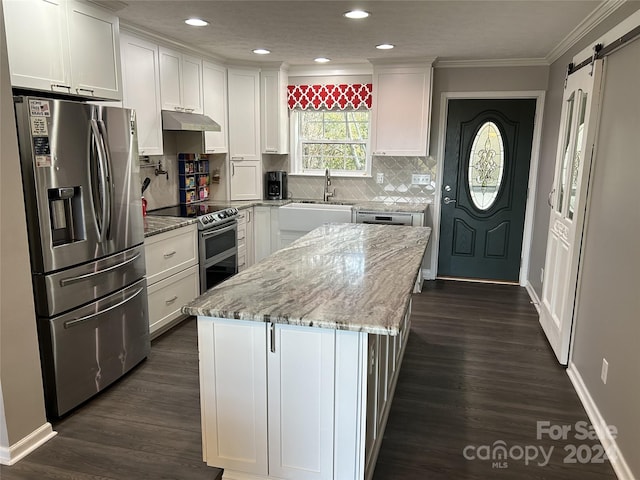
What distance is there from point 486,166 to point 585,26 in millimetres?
1984

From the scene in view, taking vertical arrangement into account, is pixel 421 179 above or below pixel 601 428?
above

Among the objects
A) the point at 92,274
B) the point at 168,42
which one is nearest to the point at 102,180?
the point at 92,274

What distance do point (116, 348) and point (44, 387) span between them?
48 centimetres

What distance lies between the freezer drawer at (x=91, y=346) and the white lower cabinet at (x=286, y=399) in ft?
3.38

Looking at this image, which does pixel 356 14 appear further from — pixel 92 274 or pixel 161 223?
pixel 92 274

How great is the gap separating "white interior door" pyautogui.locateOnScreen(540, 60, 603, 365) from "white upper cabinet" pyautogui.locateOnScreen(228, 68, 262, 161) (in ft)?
10.3

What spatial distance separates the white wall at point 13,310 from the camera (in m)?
2.18

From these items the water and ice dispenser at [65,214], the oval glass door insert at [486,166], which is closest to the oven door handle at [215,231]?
the water and ice dispenser at [65,214]

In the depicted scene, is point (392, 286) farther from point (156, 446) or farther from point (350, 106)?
point (350, 106)

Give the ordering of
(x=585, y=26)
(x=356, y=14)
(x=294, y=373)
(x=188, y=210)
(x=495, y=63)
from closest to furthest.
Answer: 1. (x=294, y=373)
2. (x=356, y=14)
3. (x=585, y=26)
4. (x=188, y=210)
5. (x=495, y=63)

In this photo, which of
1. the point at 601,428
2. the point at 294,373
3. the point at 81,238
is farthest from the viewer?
the point at 81,238

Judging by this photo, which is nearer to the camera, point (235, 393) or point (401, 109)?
point (235, 393)

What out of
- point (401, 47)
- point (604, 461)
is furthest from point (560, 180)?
point (604, 461)

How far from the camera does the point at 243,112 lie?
529 cm
